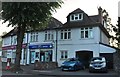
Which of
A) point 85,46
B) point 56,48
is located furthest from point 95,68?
point 56,48

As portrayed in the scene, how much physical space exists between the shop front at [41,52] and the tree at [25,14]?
370 inches

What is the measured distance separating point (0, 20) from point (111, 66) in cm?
1597

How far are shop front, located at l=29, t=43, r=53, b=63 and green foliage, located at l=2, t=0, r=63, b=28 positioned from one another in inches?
388

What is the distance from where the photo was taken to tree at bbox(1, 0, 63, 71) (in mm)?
28000

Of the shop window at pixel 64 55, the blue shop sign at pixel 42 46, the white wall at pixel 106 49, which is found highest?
the blue shop sign at pixel 42 46

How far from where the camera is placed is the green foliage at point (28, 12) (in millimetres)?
27953

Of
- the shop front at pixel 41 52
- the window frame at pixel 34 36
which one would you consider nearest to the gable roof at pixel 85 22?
the shop front at pixel 41 52

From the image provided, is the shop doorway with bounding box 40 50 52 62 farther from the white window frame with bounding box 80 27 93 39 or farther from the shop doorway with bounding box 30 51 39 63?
the white window frame with bounding box 80 27 93 39

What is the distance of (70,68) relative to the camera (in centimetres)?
3059

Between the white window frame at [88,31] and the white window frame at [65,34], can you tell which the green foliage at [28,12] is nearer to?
the white window frame at [88,31]

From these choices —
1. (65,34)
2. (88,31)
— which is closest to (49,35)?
(65,34)

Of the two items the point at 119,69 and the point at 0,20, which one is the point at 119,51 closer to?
the point at 119,69

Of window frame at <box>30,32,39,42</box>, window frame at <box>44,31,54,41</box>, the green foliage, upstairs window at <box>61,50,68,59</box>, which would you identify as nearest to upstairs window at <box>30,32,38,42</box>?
window frame at <box>30,32,39,42</box>

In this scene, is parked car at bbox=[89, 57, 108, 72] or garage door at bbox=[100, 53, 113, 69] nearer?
parked car at bbox=[89, 57, 108, 72]
